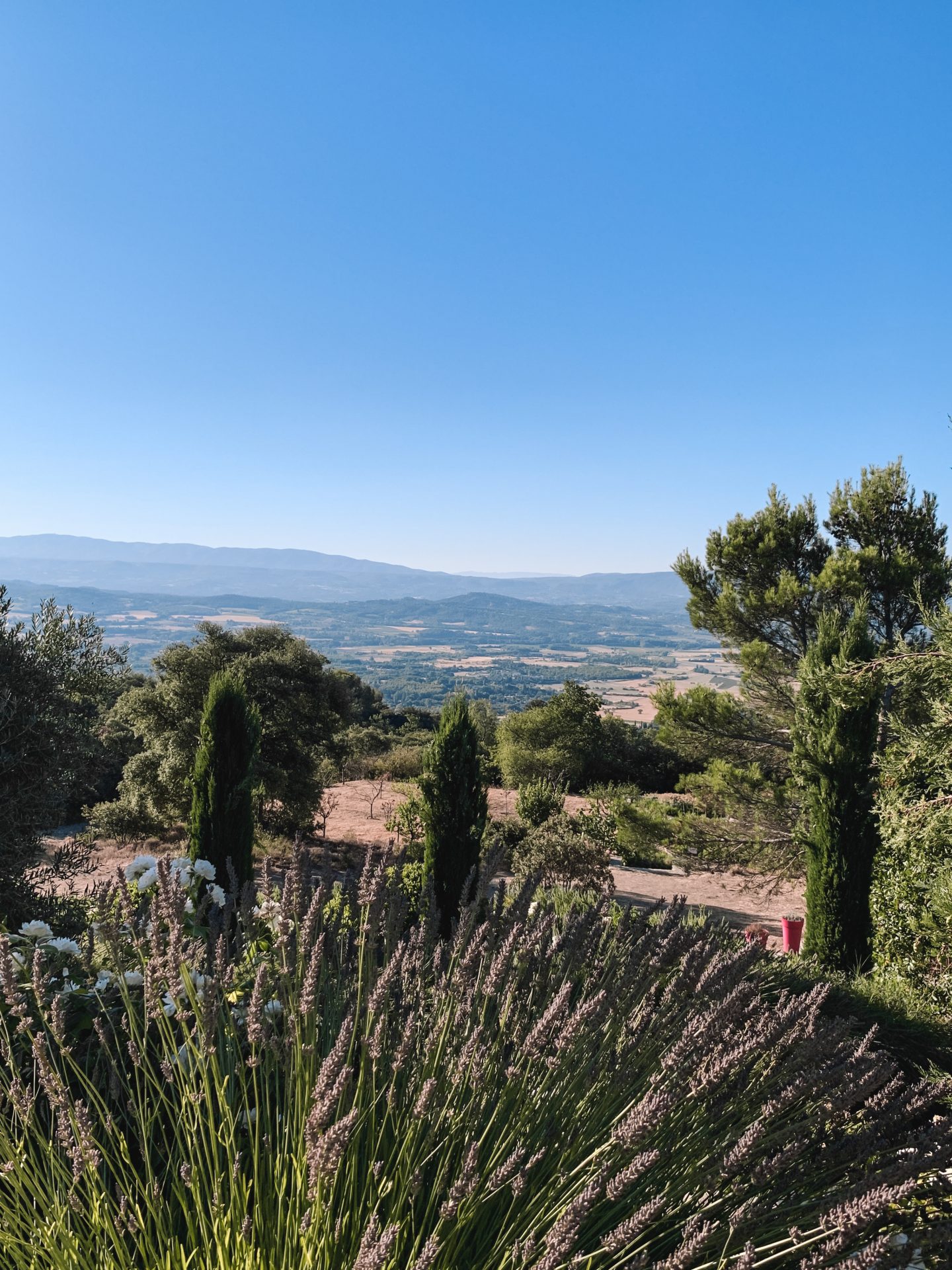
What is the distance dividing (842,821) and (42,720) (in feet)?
22.9

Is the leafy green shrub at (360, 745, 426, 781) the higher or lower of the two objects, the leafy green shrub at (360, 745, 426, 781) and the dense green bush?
the lower

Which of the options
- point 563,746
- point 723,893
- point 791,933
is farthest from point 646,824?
point 563,746

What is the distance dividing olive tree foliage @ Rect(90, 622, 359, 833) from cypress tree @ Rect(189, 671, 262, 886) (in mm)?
3281

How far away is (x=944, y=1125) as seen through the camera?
1508mm

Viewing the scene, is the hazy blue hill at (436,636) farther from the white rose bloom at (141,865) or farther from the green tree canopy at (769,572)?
the white rose bloom at (141,865)

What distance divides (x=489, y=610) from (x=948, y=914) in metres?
185

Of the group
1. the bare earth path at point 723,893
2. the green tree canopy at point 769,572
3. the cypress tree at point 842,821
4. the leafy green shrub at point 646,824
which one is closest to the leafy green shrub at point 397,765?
the bare earth path at point 723,893

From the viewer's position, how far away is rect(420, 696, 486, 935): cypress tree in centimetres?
761

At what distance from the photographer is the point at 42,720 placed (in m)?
5.51

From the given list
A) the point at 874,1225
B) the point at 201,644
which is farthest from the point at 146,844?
the point at 874,1225

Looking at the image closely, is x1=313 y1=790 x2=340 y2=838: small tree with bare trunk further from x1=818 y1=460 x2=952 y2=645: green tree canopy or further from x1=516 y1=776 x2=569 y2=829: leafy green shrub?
x1=818 y1=460 x2=952 y2=645: green tree canopy

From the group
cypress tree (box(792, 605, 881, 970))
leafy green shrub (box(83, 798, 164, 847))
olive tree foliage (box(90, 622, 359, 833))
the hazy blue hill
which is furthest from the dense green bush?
the hazy blue hill

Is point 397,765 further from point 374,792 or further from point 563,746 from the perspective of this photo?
point 563,746

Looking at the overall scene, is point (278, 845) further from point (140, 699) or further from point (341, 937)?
point (341, 937)
